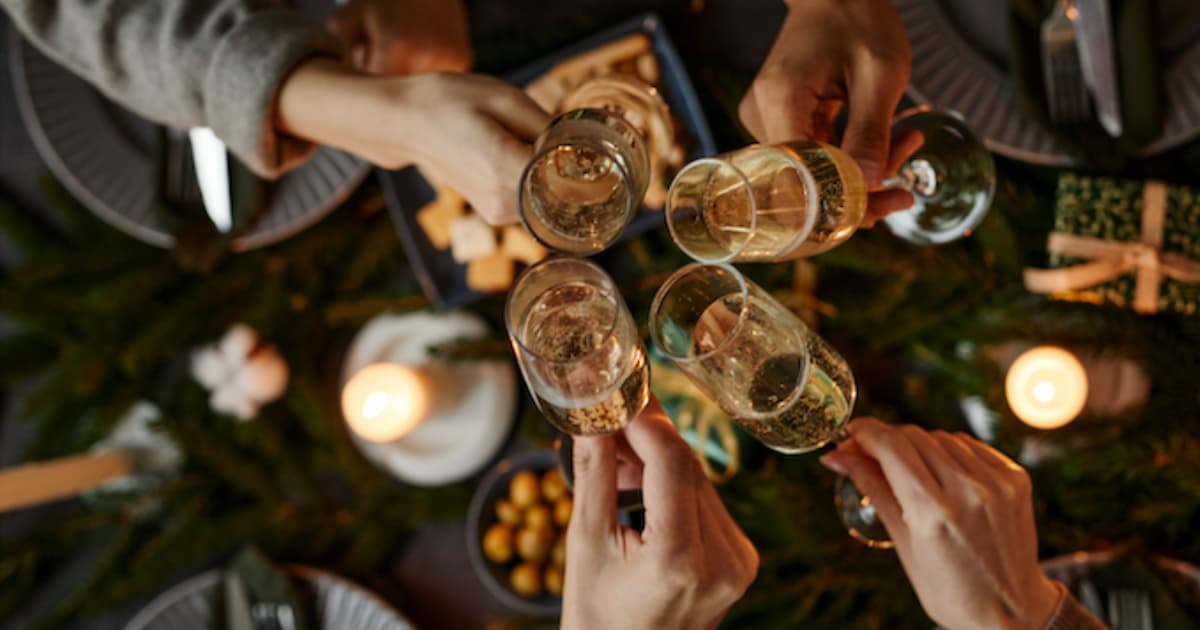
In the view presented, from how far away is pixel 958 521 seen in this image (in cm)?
75

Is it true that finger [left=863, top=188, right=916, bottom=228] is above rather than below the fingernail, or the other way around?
above

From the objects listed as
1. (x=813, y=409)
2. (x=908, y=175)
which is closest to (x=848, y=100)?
(x=908, y=175)

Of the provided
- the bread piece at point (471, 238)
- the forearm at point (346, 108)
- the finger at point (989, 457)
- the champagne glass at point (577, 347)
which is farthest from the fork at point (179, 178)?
the finger at point (989, 457)

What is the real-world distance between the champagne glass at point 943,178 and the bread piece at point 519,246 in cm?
48

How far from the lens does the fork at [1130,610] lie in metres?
0.99

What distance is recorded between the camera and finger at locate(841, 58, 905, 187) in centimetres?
77

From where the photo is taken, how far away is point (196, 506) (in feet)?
4.65

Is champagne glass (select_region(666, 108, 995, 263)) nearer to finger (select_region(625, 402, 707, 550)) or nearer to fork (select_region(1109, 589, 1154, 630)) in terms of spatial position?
finger (select_region(625, 402, 707, 550))

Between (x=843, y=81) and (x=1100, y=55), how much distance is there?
0.39 m

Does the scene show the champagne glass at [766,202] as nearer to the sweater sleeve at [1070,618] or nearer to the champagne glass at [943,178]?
the champagne glass at [943,178]

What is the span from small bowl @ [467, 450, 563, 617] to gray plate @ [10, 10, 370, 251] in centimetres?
48

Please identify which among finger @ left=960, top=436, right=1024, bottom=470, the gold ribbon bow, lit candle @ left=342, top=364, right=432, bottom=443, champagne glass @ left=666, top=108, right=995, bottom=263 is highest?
champagne glass @ left=666, top=108, right=995, bottom=263

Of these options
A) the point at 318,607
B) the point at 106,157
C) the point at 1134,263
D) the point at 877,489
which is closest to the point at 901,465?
the point at 877,489

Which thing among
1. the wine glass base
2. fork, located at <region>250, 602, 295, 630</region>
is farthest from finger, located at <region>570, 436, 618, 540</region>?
fork, located at <region>250, 602, 295, 630</region>
